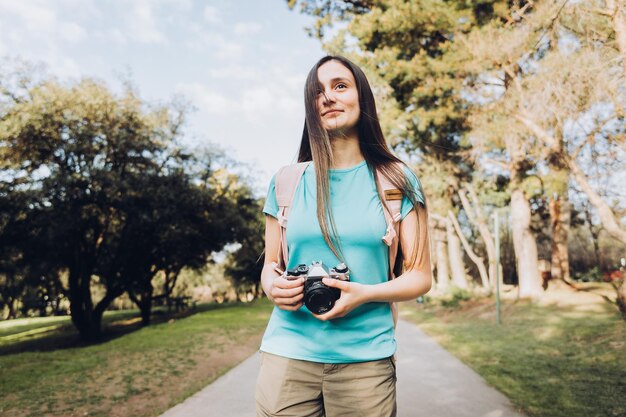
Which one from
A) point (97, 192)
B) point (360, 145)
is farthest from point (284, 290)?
point (97, 192)

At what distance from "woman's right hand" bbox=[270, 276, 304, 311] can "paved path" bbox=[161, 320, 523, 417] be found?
150 inches

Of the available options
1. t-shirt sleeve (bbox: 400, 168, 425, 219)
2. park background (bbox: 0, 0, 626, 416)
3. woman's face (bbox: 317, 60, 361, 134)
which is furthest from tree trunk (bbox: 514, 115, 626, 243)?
woman's face (bbox: 317, 60, 361, 134)

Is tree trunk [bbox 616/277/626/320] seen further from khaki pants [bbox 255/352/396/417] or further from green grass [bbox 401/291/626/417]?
khaki pants [bbox 255/352/396/417]

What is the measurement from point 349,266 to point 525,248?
16.0m

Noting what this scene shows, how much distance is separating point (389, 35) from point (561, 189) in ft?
22.0

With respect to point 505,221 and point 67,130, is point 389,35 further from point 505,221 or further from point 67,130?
point 505,221

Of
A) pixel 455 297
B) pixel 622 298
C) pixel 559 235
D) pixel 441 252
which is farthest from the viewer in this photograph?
pixel 441 252

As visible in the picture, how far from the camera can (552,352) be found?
8.05 meters

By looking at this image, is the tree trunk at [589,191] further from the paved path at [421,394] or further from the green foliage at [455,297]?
Result: the green foliage at [455,297]

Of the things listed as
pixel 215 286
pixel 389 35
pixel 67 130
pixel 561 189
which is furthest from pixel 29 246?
pixel 215 286

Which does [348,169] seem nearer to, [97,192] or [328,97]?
[328,97]

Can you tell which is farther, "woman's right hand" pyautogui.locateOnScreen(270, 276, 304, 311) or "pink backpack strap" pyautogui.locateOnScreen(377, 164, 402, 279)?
"pink backpack strap" pyautogui.locateOnScreen(377, 164, 402, 279)

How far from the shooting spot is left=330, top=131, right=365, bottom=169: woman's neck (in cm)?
168

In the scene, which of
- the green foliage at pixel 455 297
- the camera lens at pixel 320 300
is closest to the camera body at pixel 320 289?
the camera lens at pixel 320 300
